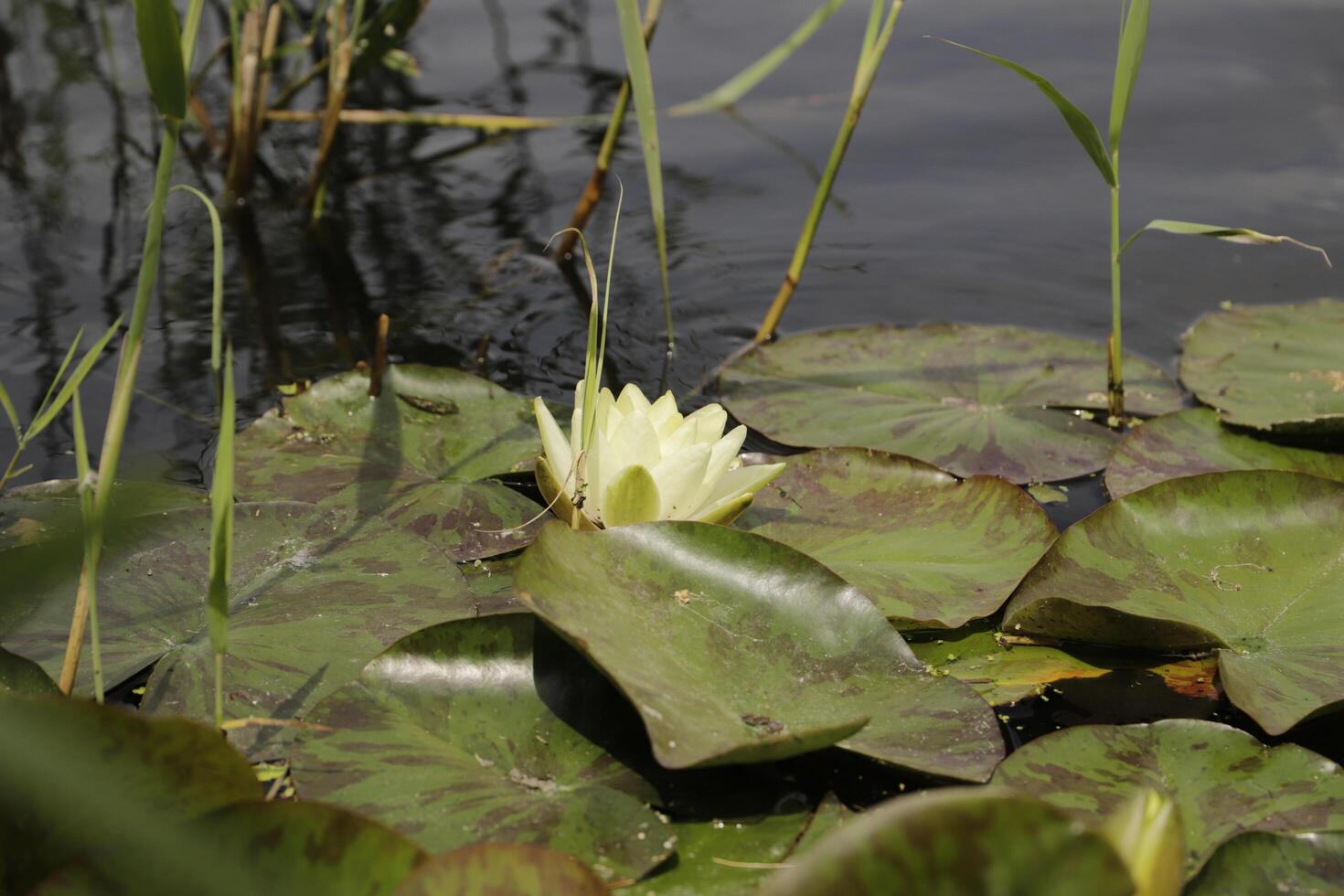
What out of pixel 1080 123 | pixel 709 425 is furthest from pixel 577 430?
pixel 1080 123

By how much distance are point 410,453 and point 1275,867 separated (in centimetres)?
121

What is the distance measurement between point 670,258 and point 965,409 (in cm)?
96

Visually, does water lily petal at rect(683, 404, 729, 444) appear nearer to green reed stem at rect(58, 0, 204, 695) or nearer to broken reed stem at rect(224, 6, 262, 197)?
green reed stem at rect(58, 0, 204, 695)

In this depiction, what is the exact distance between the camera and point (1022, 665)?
1269mm

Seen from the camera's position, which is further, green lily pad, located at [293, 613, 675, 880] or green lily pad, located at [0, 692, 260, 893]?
green lily pad, located at [293, 613, 675, 880]

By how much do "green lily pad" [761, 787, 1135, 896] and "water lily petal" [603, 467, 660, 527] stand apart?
63 cm

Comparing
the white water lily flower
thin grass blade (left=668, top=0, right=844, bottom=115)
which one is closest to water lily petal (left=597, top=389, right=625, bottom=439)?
the white water lily flower

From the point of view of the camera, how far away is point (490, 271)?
2541 mm

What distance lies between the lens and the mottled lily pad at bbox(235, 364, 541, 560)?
1490mm

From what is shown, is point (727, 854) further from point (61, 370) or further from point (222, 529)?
point (61, 370)

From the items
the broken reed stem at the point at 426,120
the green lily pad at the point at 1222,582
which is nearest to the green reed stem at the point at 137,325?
the green lily pad at the point at 1222,582

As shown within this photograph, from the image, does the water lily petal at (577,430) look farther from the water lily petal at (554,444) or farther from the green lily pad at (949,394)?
the green lily pad at (949,394)

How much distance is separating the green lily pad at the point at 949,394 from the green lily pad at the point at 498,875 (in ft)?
3.68

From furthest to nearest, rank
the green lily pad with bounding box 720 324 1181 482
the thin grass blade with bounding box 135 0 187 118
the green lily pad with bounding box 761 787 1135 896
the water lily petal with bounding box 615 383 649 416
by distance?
the green lily pad with bounding box 720 324 1181 482 < the water lily petal with bounding box 615 383 649 416 < the thin grass blade with bounding box 135 0 187 118 < the green lily pad with bounding box 761 787 1135 896
